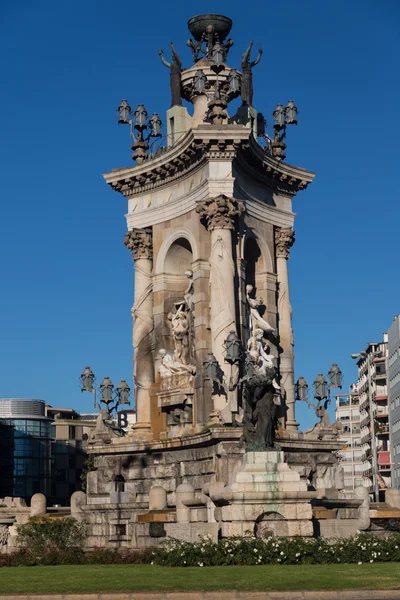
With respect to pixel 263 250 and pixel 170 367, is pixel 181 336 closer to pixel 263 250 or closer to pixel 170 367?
pixel 170 367

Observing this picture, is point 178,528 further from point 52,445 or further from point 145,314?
point 52,445

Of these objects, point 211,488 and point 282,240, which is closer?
point 211,488

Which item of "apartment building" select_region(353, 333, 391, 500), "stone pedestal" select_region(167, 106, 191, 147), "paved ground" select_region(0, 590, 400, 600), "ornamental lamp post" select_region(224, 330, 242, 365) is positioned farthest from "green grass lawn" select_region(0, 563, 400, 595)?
"apartment building" select_region(353, 333, 391, 500)

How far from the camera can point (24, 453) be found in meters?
153

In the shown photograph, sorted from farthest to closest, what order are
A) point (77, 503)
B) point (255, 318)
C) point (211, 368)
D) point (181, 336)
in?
1. point (181, 336)
2. point (255, 318)
3. point (77, 503)
4. point (211, 368)

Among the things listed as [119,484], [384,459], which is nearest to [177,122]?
[119,484]

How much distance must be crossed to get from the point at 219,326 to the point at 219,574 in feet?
63.1

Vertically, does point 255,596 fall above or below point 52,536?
below

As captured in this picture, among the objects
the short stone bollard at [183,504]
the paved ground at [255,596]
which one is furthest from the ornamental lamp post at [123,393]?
the paved ground at [255,596]

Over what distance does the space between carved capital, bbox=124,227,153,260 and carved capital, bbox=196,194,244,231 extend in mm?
5719

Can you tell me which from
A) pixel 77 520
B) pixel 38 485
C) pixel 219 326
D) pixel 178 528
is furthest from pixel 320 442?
pixel 38 485

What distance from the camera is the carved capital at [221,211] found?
42.8m

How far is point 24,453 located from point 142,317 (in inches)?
4298

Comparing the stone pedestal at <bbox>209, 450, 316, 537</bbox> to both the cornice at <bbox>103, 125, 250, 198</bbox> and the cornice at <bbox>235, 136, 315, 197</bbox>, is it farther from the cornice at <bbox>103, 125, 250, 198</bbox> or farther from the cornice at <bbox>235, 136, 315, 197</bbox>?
the cornice at <bbox>235, 136, 315, 197</bbox>
